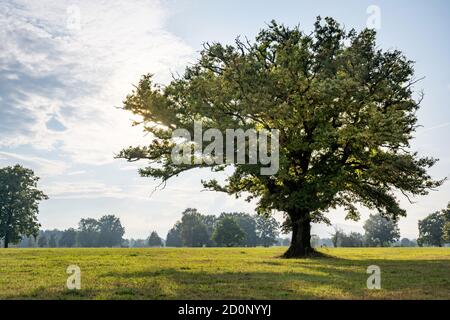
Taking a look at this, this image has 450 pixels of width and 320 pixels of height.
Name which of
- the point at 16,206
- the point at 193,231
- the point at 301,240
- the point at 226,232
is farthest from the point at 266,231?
the point at 301,240

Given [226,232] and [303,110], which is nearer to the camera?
[303,110]

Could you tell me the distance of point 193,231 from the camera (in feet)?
521

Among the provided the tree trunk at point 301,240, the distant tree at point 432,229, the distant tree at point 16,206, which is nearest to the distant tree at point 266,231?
the distant tree at point 432,229

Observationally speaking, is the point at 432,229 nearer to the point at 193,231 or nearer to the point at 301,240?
the point at 193,231

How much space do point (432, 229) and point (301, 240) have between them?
12755cm

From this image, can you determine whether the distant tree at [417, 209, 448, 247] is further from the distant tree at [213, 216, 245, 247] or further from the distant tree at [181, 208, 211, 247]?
the distant tree at [181, 208, 211, 247]

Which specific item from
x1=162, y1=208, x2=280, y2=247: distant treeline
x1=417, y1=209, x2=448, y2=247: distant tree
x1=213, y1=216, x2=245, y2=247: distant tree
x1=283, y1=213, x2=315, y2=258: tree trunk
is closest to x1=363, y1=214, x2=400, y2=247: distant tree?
x1=417, y1=209, x2=448, y2=247: distant tree

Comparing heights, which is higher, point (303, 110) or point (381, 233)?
point (303, 110)

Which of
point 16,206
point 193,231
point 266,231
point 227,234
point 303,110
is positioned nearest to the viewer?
point 303,110

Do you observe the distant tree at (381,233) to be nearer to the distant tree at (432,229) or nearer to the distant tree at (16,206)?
the distant tree at (432,229)

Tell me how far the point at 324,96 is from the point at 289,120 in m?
3.29

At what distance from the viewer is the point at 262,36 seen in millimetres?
35844

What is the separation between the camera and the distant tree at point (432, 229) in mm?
144750
